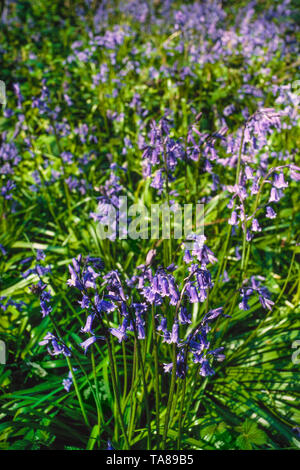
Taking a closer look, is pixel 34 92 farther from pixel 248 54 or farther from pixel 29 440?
pixel 29 440

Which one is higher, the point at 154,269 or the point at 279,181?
the point at 279,181

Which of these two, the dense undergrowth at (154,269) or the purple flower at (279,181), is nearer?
the dense undergrowth at (154,269)

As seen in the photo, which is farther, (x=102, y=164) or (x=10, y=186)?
(x=102, y=164)

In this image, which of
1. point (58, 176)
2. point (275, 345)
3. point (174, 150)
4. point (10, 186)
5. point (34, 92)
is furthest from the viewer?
point (34, 92)

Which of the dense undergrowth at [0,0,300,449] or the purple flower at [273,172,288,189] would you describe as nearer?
the dense undergrowth at [0,0,300,449]

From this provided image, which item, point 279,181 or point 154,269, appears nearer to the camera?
A: point 279,181

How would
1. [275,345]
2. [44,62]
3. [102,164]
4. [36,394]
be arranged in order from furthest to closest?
[44,62] → [102,164] → [275,345] → [36,394]

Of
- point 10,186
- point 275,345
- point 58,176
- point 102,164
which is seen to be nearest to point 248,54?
point 102,164

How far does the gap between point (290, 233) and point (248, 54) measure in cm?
433
